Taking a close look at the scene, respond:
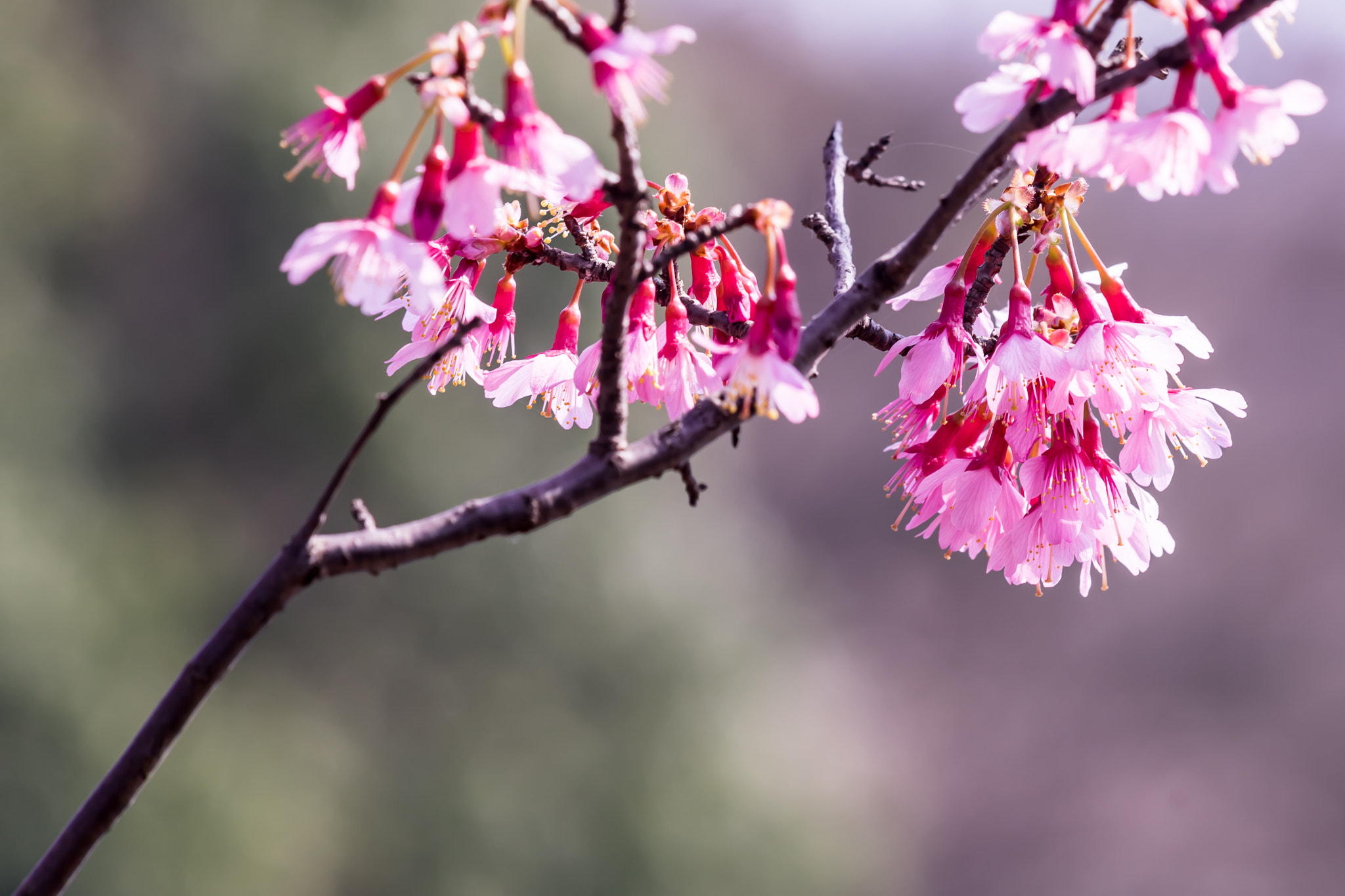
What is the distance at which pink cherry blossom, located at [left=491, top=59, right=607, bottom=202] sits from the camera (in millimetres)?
402

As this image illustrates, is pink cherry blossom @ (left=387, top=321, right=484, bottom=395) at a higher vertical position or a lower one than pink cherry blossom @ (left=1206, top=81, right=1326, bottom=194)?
lower

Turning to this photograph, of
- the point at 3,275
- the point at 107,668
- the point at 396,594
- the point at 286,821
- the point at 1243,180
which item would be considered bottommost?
the point at 286,821

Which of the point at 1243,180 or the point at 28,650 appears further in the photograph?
the point at 1243,180

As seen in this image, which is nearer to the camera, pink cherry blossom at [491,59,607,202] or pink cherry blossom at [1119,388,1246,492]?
pink cherry blossom at [491,59,607,202]

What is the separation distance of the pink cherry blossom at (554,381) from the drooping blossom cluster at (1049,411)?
0.27 metres

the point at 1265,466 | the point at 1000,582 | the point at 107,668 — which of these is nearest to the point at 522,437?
the point at 107,668

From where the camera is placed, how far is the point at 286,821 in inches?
156

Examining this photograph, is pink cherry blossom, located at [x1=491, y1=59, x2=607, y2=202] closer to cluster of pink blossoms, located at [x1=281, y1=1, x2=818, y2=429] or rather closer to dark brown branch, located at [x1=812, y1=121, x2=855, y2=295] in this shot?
cluster of pink blossoms, located at [x1=281, y1=1, x2=818, y2=429]

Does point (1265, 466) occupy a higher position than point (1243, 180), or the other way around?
point (1243, 180)

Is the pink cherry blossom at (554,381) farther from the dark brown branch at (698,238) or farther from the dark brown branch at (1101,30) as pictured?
the dark brown branch at (1101,30)

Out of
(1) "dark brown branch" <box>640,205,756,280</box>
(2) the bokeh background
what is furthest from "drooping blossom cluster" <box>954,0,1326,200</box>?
(2) the bokeh background

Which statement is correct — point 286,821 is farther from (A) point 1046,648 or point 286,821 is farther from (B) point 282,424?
(A) point 1046,648

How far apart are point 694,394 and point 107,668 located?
4.13 metres

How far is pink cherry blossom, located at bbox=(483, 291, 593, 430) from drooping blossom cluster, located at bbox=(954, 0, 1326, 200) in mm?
389
